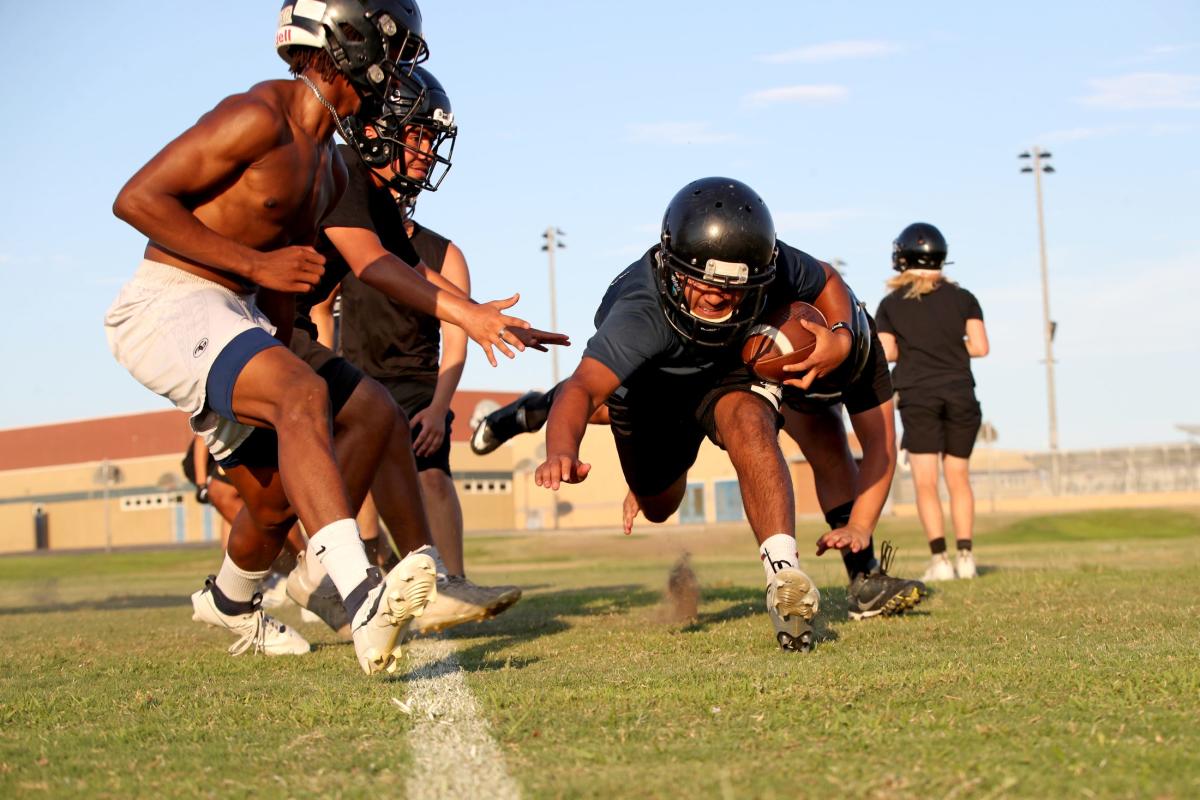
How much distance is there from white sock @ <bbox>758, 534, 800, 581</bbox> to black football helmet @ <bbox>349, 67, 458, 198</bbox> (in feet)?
6.93

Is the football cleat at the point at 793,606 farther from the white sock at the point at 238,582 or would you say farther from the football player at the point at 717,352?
the white sock at the point at 238,582

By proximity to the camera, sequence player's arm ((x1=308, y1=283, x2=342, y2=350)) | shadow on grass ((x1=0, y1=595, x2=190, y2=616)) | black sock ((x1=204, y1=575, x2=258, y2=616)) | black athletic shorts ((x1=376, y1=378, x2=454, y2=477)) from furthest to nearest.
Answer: shadow on grass ((x1=0, y1=595, x2=190, y2=616)) < player's arm ((x1=308, y1=283, x2=342, y2=350)) < black athletic shorts ((x1=376, y1=378, x2=454, y2=477)) < black sock ((x1=204, y1=575, x2=258, y2=616))

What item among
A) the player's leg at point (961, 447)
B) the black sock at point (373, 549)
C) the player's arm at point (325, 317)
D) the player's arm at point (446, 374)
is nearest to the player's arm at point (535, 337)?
the player's arm at point (446, 374)

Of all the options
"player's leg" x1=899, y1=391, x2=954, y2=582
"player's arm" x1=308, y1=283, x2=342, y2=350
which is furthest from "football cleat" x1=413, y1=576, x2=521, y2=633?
"player's leg" x1=899, y1=391, x2=954, y2=582

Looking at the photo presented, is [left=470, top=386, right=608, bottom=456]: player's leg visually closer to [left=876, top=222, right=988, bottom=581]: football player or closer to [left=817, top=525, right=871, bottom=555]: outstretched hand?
[left=876, top=222, right=988, bottom=581]: football player

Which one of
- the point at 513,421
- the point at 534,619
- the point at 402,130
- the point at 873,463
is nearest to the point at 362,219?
the point at 402,130

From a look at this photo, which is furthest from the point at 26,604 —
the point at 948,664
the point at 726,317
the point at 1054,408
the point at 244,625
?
the point at 1054,408

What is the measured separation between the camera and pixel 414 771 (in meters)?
2.90

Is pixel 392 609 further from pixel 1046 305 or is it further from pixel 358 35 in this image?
pixel 1046 305

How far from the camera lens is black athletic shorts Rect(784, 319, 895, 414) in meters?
6.62

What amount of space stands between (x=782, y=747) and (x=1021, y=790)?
2.05 feet

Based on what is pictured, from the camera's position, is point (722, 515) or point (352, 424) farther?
point (722, 515)

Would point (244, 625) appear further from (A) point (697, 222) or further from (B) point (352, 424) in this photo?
(A) point (697, 222)

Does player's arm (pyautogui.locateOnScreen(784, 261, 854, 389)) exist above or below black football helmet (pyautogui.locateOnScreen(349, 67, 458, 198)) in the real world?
below
